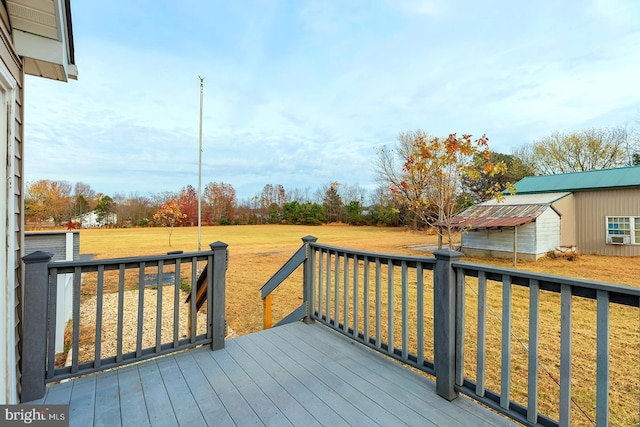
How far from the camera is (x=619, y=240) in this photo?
11797 millimetres

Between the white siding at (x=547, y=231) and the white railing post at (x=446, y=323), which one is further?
the white siding at (x=547, y=231)

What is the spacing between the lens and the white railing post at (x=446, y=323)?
179 centimetres

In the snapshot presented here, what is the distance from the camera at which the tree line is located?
7.89 metres

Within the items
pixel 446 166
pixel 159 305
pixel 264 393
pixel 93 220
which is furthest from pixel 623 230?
pixel 93 220

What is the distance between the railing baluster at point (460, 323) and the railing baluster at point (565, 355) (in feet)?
1.61

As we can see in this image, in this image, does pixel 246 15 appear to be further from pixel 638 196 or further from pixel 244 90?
pixel 638 196

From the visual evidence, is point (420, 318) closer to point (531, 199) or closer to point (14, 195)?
point (14, 195)

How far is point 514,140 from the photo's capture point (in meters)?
24.1

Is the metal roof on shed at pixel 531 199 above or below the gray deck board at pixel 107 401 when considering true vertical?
above

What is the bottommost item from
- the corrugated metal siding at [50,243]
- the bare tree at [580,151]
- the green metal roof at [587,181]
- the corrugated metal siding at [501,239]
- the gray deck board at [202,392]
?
the gray deck board at [202,392]

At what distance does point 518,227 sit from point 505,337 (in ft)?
39.4

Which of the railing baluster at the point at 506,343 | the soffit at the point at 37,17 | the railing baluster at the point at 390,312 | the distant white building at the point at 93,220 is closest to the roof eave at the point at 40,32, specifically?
the soffit at the point at 37,17

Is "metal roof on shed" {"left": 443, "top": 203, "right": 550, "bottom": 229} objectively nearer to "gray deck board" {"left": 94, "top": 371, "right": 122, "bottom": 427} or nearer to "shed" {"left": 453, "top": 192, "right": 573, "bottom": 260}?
"shed" {"left": 453, "top": 192, "right": 573, "bottom": 260}

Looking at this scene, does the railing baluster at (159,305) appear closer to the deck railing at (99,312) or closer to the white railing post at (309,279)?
the deck railing at (99,312)
